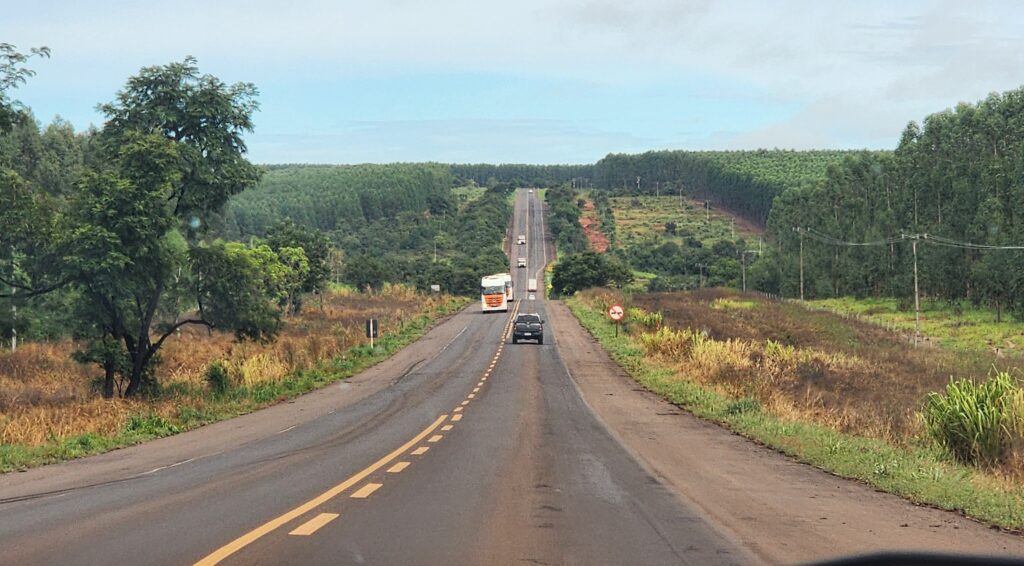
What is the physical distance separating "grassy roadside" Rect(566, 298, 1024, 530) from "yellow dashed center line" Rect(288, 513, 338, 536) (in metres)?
6.40

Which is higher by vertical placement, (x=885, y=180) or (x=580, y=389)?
(x=885, y=180)

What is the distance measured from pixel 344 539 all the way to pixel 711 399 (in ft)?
54.3

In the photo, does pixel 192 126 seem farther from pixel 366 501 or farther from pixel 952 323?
pixel 952 323

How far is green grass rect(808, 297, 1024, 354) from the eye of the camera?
6184 centimetres

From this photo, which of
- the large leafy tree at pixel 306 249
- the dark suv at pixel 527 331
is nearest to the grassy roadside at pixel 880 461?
the dark suv at pixel 527 331

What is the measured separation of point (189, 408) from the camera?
21.6m

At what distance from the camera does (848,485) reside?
11.2m

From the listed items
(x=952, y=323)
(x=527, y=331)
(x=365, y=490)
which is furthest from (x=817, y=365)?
(x=952, y=323)

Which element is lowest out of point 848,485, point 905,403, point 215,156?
point 905,403

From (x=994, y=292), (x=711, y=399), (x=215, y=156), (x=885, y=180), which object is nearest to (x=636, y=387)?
(x=711, y=399)

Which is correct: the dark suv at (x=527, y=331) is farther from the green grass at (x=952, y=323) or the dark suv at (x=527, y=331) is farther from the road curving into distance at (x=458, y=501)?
the green grass at (x=952, y=323)

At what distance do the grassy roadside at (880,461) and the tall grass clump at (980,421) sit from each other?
376 millimetres

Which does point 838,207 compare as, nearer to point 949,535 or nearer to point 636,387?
point 636,387

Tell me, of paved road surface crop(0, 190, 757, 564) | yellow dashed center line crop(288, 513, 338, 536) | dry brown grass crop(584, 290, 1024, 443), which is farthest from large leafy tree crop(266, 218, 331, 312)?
yellow dashed center line crop(288, 513, 338, 536)
